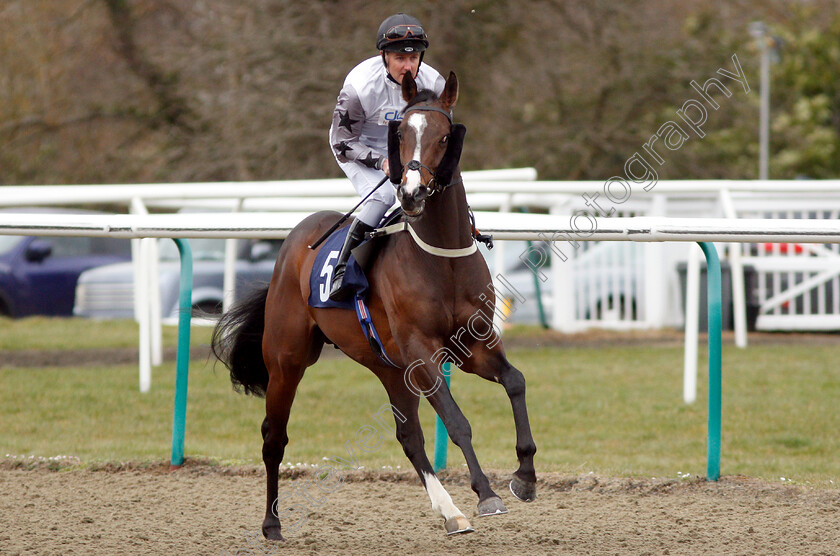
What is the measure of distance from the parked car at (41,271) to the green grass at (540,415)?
5.06 m

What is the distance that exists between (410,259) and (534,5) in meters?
14.9

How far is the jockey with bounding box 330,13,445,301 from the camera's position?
445 cm

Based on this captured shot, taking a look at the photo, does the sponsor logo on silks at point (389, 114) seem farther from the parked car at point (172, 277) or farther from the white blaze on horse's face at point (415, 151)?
the parked car at point (172, 277)

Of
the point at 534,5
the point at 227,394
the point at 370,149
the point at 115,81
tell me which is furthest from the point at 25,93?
the point at 370,149

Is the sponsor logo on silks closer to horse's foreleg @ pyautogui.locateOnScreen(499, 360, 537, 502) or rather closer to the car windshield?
horse's foreleg @ pyautogui.locateOnScreen(499, 360, 537, 502)

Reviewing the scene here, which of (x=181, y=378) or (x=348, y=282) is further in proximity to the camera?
(x=181, y=378)

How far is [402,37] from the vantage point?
4410 millimetres

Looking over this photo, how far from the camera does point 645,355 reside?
10102mm

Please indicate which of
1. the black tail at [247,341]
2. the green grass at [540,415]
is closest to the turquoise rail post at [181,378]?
the green grass at [540,415]

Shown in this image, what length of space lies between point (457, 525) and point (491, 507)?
0.30 meters

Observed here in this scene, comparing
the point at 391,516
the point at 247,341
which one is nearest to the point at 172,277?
the point at 247,341

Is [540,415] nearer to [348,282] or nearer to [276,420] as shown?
[276,420]

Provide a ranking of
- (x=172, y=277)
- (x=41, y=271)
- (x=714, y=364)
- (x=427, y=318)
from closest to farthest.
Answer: (x=427, y=318) < (x=714, y=364) < (x=172, y=277) < (x=41, y=271)

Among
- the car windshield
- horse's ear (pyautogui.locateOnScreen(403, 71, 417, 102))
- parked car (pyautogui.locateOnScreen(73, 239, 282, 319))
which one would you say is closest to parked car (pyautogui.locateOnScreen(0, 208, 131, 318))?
the car windshield
